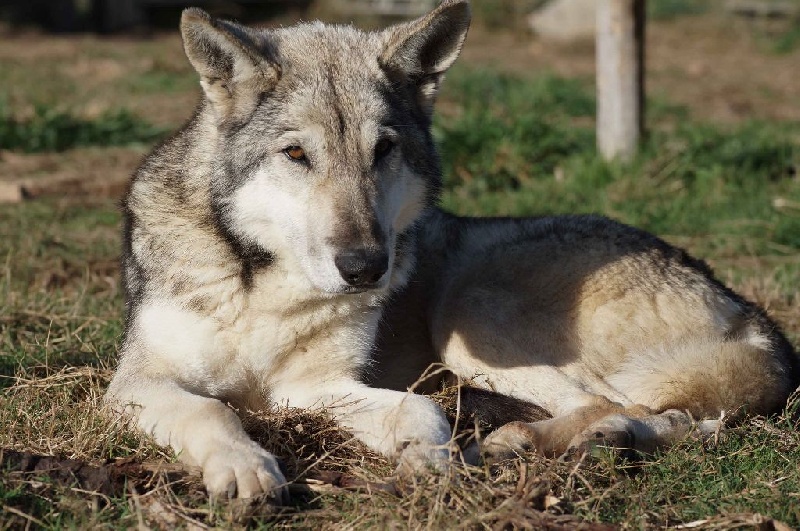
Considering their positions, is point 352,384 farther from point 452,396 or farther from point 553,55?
point 553,55

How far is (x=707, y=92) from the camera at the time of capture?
1324 cm

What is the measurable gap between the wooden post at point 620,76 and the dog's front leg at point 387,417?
5330mm

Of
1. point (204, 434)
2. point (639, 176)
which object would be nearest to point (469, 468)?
point (204, 434)

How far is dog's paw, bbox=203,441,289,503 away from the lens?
3.09 meters

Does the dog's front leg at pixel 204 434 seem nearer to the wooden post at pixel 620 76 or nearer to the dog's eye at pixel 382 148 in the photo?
the dog's eye at pixel 382 148

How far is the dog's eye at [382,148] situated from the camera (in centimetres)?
387

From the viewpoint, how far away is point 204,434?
3.36m

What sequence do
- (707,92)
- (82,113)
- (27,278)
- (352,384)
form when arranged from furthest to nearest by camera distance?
(707,92) < (82,113) < (27,278) < (352,384)

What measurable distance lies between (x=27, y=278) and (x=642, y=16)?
18.2 ft

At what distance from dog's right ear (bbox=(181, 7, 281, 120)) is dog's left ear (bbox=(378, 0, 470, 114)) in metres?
0.51

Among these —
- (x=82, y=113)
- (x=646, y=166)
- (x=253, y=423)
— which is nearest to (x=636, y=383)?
(x=253, y=423)

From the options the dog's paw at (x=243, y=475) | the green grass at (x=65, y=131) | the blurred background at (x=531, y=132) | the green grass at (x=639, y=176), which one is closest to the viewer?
the dog's paw at (x=243, y=475)

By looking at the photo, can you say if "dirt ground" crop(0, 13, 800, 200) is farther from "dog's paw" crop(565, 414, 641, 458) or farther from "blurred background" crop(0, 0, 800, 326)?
"dog's paw" crop(565, 414, 641, 458)

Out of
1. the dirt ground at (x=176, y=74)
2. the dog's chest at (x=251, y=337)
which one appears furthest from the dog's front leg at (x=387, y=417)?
the dirt ground at (x=176, y=74)
